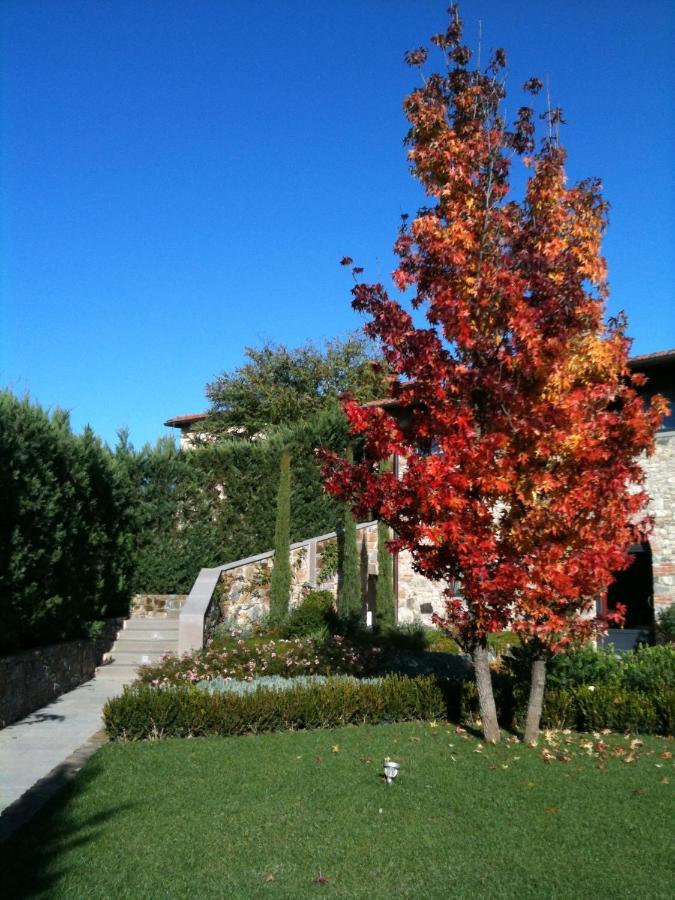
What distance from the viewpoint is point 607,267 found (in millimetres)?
7082

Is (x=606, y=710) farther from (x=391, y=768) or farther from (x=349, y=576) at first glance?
(x=349, y=576)

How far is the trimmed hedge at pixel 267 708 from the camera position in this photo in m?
7.18

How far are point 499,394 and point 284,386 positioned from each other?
73.8 ft

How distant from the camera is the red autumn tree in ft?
20.9

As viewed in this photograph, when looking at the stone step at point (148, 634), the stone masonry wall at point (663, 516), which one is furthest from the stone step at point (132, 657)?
the stone masonry wall at point (663, 516)

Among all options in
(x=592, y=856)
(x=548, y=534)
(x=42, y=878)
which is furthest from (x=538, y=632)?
(x=42, y=878)

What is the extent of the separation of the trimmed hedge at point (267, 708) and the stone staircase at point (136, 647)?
163 inches

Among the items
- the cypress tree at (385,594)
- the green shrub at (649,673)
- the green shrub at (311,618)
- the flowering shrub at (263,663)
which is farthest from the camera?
the cypress tree at (385,594)

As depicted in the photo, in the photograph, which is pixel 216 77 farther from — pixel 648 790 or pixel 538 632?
pixel 648 790

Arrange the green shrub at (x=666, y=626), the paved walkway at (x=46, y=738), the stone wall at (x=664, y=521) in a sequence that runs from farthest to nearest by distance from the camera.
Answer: the stone wall at (x=664, y=521) → the green shrub at (x=666, y=626) → the paved walkway at (x=46, y=738)

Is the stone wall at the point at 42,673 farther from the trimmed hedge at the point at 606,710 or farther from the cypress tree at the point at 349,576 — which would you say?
the trimmed hedge at the point at 606,710

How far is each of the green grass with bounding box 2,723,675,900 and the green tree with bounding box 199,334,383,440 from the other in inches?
823

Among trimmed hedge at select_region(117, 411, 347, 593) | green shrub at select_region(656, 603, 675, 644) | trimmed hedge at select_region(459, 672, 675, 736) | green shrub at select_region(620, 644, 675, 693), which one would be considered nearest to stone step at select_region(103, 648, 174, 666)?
trimmed hedge at select_region(117, 411, 347, 593)

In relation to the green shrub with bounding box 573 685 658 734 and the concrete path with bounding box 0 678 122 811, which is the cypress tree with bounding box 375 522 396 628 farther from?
the green shrub with bounding box 573 685 658 734
